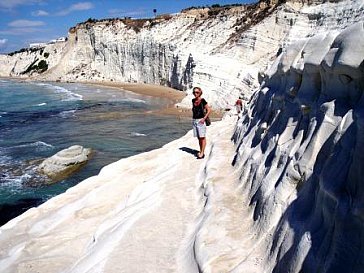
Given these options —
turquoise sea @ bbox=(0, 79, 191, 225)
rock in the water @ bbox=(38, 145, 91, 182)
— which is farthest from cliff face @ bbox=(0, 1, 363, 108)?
rock in the water @ bbox=(38, 145, 91, 182)

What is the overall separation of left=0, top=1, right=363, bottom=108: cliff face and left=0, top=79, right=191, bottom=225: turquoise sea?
18.6 ft

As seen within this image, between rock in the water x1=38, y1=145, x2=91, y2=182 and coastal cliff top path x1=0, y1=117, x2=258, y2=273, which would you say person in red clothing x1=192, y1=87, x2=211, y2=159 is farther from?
rock in the water x1=38, y1=145, x2=91, y2=182

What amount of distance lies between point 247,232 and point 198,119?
16.2 ft

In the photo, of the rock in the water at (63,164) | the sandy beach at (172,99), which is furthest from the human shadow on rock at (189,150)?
the sandy beach at (172,99)

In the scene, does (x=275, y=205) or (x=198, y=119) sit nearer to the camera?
(x=275, y=205)

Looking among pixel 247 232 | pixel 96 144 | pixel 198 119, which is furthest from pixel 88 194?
pixel 96 144

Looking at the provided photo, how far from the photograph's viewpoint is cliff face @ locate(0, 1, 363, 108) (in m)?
31.2

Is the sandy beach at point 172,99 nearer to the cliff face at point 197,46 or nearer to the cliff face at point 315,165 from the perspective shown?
the cliff face at point 197,46

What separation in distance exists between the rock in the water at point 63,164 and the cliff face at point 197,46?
32.8ft

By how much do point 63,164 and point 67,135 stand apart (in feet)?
26.8

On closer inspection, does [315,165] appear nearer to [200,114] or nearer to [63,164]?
[200,114]

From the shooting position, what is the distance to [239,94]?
29297mm

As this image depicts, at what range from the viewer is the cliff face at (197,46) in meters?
31.2

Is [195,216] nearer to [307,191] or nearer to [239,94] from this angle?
[307,191]
